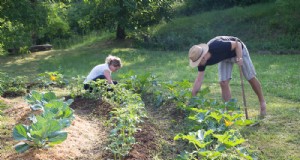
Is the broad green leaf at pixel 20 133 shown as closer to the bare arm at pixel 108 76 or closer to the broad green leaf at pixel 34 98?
the broad green leaf at pixel 34 98

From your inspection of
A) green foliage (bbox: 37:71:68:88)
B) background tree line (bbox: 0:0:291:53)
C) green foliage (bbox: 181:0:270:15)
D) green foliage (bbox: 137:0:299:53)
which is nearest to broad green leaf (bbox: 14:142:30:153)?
green foliage (bbox: 37:71:68:88)

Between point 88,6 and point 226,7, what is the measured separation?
776 cm

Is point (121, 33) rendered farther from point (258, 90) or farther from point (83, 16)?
A: point (258, 90)

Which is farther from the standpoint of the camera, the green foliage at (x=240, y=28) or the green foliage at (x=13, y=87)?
the green foliage at (x=240, y=28)

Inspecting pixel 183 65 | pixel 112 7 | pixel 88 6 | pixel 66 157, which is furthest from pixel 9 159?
pixel 88 6

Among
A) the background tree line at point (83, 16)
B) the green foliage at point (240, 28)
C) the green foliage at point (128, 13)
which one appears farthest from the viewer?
the green foliage at point (128, 13)

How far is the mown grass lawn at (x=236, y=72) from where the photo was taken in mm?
5339

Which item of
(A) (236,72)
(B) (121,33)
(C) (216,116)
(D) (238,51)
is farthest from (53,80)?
(B) (121,33)

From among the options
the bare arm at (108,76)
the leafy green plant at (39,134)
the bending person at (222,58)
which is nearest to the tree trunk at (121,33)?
the bare arm at (108,76)

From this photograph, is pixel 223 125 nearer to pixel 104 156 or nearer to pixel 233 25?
pixel 104 156

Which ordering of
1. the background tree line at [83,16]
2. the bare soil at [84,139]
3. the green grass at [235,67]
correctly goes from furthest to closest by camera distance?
the background tree line at [83,16], the green grass at [235,67], the bare soil at [84,139]

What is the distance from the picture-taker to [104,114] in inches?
249

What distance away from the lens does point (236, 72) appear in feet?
35.8

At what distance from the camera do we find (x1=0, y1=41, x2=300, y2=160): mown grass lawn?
17.5ft
